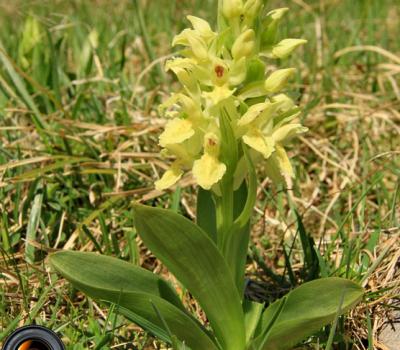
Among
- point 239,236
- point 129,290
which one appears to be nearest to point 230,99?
point 239,236

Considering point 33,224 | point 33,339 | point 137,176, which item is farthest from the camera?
point 137,176

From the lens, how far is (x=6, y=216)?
82.0 inches

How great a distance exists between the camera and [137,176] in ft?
8.21

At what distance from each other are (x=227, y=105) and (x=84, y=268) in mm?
413

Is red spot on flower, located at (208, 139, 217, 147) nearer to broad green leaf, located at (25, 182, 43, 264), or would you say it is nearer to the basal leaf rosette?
the basal leaf rosette

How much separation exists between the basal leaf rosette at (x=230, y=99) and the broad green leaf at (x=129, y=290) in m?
0.19

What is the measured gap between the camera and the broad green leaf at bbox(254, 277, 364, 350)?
136 cm

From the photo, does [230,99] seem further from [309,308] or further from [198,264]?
[309,308]

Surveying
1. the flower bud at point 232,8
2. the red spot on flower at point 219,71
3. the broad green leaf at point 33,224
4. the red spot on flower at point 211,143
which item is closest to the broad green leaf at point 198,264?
the red spot on flower at point 211,143

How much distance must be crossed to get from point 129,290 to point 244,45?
1.72ft

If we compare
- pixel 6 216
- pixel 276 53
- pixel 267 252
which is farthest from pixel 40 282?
pixel 276 53

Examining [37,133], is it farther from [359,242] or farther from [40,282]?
[359,242]

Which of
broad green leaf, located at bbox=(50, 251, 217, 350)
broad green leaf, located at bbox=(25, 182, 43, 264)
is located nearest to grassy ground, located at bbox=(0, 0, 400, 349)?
broad green leaf, located at bbox=(25, 182, 43, 264)

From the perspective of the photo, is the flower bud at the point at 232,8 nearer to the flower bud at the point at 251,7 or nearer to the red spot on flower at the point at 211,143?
the flower bud at the point at 251,7
